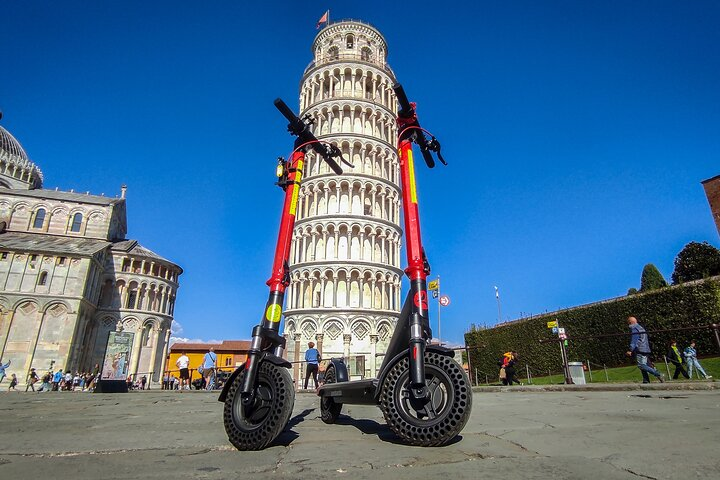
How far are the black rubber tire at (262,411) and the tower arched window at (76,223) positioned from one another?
5591 cm

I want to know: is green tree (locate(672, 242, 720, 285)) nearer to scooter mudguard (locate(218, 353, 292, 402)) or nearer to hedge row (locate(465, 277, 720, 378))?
hedge row (locate(465, 277, 720, 378))

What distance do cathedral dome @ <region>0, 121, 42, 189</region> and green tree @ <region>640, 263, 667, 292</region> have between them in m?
80.5

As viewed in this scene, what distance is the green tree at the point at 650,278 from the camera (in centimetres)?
3569

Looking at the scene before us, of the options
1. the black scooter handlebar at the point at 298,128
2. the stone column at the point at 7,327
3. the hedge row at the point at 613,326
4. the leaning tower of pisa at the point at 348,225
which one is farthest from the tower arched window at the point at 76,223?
the black scooter handlebar at the point at 298,128

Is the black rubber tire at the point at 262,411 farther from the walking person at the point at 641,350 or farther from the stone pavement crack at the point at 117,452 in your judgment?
the walking person at the point at 641,350

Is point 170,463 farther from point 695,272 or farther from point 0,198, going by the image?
point 0,198

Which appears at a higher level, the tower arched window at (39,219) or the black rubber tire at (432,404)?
the tower arched window at (39,219)

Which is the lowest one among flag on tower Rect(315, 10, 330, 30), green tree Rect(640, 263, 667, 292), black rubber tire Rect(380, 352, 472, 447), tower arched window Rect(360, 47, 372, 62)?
black rubber tire Rect(380, 352, 472, 447)

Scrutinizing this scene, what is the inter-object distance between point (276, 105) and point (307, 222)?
113ft

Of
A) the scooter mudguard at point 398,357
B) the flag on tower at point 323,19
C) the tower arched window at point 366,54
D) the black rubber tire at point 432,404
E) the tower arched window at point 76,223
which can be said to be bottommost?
the black rubber tire at point 432,404

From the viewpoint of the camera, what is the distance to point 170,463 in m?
2.87

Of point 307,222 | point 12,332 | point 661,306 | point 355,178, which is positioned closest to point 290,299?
point 307,222

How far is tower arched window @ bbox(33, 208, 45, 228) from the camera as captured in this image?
1838 inches

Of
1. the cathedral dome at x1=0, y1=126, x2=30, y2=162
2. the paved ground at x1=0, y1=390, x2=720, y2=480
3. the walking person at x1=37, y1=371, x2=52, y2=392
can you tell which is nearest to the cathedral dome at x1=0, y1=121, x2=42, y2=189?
the cathedral dome at x1=0, y1=126, x2=30, y2=162
